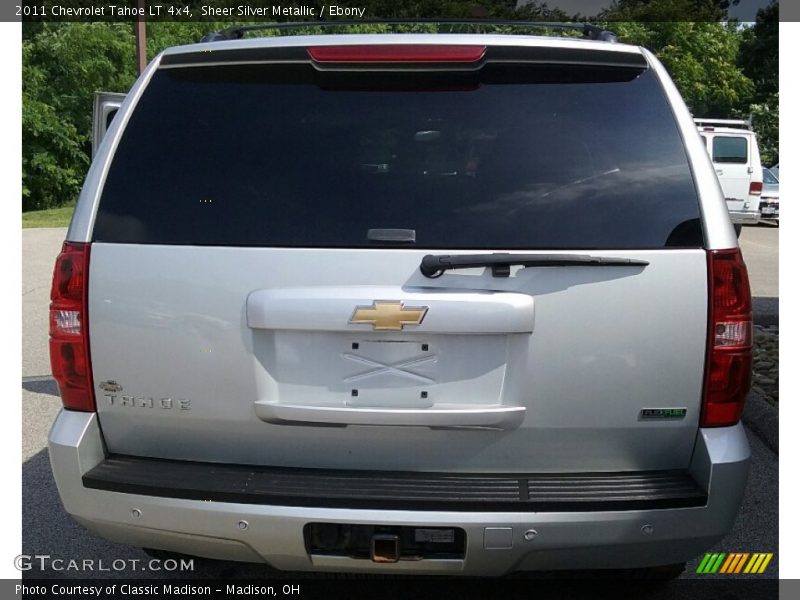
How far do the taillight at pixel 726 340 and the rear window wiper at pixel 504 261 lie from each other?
29cm

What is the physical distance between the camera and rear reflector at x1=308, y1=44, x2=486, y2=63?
8.66 ft

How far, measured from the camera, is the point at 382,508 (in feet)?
8.08

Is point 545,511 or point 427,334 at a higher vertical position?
point 427,334

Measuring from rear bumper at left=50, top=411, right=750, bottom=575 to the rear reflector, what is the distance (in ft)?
4.59

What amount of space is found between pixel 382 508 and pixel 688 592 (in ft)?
5.53

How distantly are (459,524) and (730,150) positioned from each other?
1948 centimetres

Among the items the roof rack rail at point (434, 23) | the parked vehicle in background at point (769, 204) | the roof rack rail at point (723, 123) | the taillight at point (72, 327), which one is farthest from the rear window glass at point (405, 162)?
the parked vehicle in background at point (769, 204)

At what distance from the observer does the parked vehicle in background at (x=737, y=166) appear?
19578mm

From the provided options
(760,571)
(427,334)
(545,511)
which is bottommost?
(760,571)

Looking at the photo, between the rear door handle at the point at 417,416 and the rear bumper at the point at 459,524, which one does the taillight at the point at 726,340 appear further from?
the rear door handle at the point at 417,416

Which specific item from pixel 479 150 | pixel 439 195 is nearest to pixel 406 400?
pixel 439 195

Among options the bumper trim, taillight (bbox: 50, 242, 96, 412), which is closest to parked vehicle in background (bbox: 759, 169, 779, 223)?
the bumper trim

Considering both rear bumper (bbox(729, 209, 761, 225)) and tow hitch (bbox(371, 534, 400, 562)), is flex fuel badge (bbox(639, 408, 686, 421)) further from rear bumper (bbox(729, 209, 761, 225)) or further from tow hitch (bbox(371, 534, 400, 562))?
rear bumper (bbox(729, 209, 761, 225))

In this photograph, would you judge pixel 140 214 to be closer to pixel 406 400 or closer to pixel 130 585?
pixel 406 400
